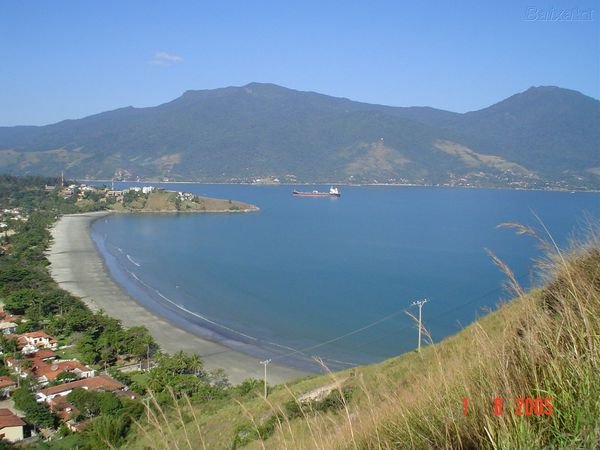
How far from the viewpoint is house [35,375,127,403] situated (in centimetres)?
948

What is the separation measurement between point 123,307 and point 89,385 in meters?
7.75

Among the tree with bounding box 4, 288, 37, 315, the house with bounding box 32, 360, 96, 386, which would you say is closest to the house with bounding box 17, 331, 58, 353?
the house with bounding box 32, 360, 96, 386

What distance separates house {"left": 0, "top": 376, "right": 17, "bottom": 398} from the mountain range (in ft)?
285

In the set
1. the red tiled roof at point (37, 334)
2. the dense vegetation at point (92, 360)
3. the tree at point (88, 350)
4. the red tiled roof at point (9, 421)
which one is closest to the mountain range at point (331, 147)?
the dense vegetation at point (92, 360)

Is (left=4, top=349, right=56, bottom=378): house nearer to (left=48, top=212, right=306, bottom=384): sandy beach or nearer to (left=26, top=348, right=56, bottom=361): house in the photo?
(left=26, top=348, right=56, bottom=361): house

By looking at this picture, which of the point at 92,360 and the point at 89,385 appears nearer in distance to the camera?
the point at 89,385

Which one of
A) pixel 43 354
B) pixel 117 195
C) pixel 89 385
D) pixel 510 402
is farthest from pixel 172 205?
pixel 510 402

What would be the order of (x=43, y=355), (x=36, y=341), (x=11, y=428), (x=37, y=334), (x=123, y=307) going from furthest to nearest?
(x=123, y=307), (x=37, y=334), (x=36, y=341), (x=43, y=355), (x=11, y=428)

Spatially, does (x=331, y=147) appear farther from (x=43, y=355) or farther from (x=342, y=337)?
(x=43, y=355)

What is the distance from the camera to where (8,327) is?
1393cm

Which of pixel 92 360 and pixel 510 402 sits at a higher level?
pixel 510 402

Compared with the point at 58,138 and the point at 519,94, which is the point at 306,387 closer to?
the point at 58,138

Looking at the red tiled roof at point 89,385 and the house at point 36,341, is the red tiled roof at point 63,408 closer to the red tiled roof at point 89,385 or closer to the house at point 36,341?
the red tiled roof at point 89,385

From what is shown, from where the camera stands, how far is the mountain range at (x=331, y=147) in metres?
99.9
